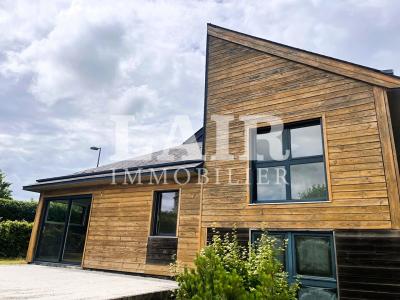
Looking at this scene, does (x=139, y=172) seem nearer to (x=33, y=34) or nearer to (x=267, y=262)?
(x=33, y=34)

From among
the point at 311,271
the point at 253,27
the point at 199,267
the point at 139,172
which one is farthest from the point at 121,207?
the point at 253,27

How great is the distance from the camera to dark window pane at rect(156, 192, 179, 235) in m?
7.93

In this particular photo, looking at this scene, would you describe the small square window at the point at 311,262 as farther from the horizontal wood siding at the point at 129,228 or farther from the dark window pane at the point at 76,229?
the dark window pane at the point at 76,229

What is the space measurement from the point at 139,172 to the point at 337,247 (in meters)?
5.81

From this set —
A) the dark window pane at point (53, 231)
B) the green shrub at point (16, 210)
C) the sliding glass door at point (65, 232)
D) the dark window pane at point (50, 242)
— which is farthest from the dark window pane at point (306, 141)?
the green shrub at point (16, 210)

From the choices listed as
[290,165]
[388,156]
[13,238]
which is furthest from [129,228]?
[13,238]

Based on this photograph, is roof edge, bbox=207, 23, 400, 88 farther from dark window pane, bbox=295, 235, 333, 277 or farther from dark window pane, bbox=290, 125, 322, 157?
dark window pane, bbox=295, 235, 333, 277

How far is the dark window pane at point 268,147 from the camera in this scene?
266 inches

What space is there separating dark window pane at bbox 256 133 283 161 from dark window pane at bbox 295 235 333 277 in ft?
6.46

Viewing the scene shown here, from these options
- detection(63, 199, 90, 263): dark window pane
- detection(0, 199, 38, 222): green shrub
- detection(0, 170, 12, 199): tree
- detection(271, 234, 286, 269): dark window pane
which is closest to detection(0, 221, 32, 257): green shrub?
detection(0, 199, 38, 222): green shrub

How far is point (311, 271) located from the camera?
5.47m

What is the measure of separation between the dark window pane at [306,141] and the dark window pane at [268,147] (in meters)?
0.33

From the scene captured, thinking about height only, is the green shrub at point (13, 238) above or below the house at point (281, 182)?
Answer: below

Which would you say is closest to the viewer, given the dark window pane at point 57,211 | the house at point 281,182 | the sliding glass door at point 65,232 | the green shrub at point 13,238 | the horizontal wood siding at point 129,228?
the house at point 281,182
